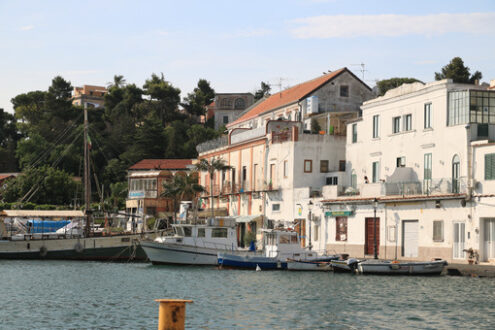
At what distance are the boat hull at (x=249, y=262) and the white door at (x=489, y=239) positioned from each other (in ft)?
38.6

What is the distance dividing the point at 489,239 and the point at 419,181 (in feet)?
24.9

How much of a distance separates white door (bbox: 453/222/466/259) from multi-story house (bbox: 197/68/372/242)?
15.2 m

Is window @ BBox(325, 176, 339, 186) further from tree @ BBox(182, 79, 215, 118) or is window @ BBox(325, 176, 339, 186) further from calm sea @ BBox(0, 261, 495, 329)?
tree @ BBox(182, 79, 215, 118)

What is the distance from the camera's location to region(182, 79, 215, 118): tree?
127438mm

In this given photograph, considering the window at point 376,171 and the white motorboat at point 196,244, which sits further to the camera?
the window at point 376,171

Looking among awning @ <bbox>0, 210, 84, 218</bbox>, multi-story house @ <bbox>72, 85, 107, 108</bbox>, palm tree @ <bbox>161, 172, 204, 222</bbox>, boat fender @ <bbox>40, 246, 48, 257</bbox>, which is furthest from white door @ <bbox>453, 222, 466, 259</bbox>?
multi-story house @ <bbox>72, 85, 107, 108</bbox>

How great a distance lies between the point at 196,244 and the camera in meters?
53.3

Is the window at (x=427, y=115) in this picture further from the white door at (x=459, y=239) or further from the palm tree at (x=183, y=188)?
the palm tree at (x=183, y=188)

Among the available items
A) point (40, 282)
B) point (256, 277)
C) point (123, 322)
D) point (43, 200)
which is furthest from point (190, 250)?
point (43, 200)

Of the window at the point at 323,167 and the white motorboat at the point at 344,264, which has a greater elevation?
the window at the point at 323,167

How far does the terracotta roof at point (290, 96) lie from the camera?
72.2 m

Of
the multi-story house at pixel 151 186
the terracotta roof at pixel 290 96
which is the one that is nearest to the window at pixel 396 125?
the terracotta roof at pixel 290 96

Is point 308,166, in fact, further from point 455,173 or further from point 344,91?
point 455,173

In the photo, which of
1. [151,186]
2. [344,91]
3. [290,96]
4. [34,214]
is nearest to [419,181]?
[344,91]
